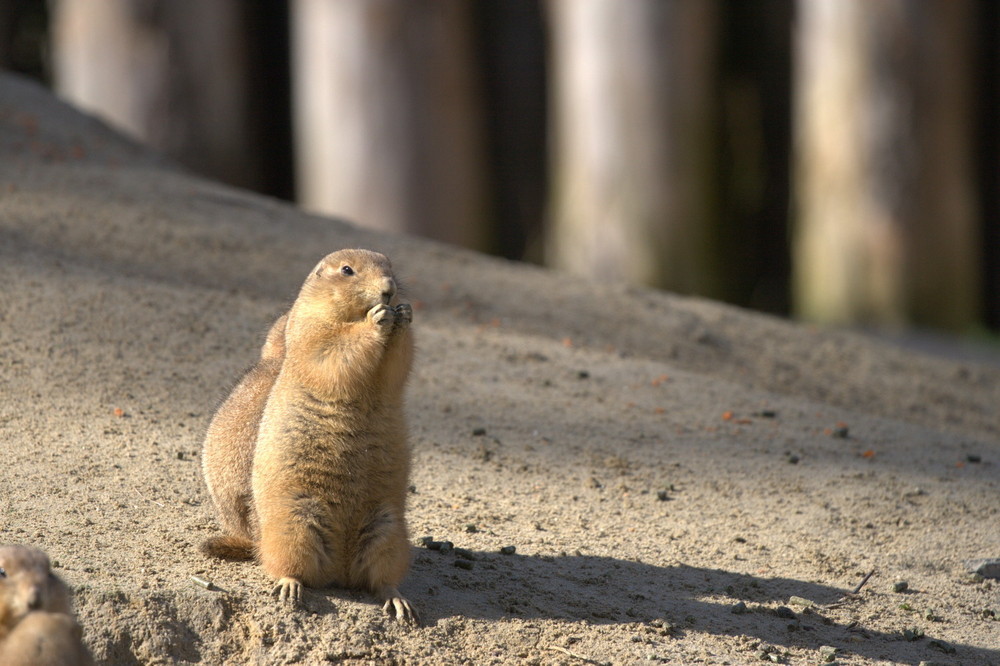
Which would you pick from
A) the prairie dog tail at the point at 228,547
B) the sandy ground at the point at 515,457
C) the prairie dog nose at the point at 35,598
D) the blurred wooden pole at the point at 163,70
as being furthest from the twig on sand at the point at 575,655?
the blurred wooden pole at the point at 163,70

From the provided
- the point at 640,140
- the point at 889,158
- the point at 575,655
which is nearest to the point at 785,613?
the point at 575,655

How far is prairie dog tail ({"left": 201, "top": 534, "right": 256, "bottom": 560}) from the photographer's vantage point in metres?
4.38

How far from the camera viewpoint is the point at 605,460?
5949 mm

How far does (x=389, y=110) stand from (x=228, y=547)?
8.40 metres

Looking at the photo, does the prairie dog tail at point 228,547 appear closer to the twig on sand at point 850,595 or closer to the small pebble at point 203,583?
the small pebble at point 203,583

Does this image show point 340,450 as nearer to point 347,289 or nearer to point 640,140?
point 347,289

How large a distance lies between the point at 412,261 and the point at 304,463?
4793mm

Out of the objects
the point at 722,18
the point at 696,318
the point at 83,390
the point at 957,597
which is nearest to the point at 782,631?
the point at 957,597

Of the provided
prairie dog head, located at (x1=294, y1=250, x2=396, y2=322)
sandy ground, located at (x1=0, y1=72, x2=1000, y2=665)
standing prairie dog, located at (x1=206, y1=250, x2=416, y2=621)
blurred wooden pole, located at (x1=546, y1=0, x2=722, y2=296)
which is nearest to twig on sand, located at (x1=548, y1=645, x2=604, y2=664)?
sandy ground, located at (x1=0, y1=72, x2=1000, y2=665)

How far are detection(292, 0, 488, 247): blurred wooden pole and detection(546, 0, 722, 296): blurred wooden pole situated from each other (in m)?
1.12

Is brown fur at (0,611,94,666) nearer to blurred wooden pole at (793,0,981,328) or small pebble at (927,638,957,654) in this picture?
small pebble at (927,638,957,654)

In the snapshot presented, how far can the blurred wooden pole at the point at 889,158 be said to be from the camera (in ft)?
38.3

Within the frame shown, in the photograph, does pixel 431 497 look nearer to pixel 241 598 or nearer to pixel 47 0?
pixel 241 598

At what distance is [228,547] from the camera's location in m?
4.39
